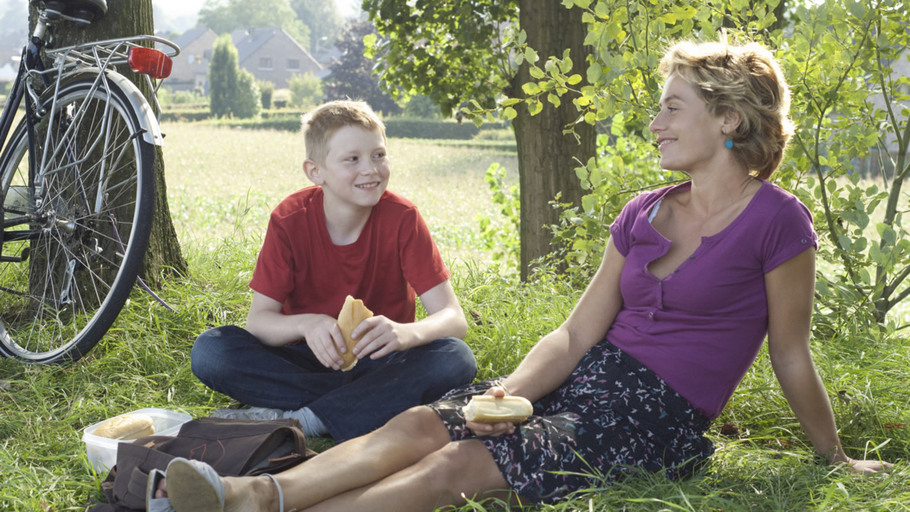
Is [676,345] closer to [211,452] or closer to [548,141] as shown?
[211,452]

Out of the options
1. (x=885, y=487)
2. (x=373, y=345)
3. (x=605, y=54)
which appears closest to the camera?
(x=885, y=487)

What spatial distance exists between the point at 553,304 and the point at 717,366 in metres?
1.43

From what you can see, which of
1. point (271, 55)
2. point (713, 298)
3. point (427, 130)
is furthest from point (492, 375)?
point (271, 55)

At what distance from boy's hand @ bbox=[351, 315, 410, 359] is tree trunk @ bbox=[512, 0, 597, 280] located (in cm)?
238

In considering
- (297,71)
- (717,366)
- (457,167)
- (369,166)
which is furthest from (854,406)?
(297,71)

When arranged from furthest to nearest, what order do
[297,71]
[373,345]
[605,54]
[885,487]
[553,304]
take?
1. [297,71]
2. [553,304]
3. [605,54]
4. [373,345]
5. [885,487]

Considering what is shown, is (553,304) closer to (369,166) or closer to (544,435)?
(369,166)

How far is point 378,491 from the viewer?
6.35 ft

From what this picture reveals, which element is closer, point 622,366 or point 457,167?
point 622,366

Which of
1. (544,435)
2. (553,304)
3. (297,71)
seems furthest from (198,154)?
(297,71)

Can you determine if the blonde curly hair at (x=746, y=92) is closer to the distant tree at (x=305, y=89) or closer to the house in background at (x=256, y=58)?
the distant tree at (x=305, y=89)

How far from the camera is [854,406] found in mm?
2598

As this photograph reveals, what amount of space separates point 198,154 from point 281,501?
66.8 ft

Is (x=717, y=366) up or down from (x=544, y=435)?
up
